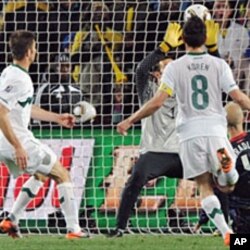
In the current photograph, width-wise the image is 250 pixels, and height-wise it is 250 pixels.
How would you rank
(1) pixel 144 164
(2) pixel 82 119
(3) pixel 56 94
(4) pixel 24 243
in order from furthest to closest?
(3) pixel 56 94 → (2) pixel 82 119 → (1) pixel 144 164 → (4) pixel 24 243

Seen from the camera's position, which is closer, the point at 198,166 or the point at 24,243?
the point at 198,166

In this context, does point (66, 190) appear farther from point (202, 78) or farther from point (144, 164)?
point (202, 78)

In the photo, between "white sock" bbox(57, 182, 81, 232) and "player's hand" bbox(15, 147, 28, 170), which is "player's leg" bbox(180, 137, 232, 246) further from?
"white sock" bbox(57, 182, 81, 232)

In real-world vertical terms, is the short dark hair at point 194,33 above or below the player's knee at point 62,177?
above

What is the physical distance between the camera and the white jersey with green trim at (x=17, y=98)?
11.5m

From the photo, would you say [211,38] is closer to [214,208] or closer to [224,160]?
[224,160]

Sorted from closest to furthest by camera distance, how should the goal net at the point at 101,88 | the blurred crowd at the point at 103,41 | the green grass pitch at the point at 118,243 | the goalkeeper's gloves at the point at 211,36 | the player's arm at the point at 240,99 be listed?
1. the player's arm at the point at 240,99
2. the green grass pitch at the point at 118,243
3. the goalkeeper's gloves at the point at 211,36
4. the goal net at the point at 101,88
5. the blurred crowd at the point at 103,41

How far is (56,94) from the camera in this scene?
15.1 metres

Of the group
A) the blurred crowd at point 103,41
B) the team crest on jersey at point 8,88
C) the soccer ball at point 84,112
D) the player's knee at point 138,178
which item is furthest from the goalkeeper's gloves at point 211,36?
the blurred crowd at point 103,41

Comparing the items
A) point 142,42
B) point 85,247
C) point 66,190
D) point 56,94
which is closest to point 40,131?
point 56,94

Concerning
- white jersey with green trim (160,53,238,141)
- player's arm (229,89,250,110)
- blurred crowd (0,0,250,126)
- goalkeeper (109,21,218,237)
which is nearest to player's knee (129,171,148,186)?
goalkeeper (109,21,218,237)

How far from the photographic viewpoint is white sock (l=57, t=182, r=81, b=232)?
39.3ft

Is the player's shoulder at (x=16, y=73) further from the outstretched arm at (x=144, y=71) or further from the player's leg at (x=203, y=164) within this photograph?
the player's leg at (x=203, y=164)

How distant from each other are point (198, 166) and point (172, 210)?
3737 millimetres
